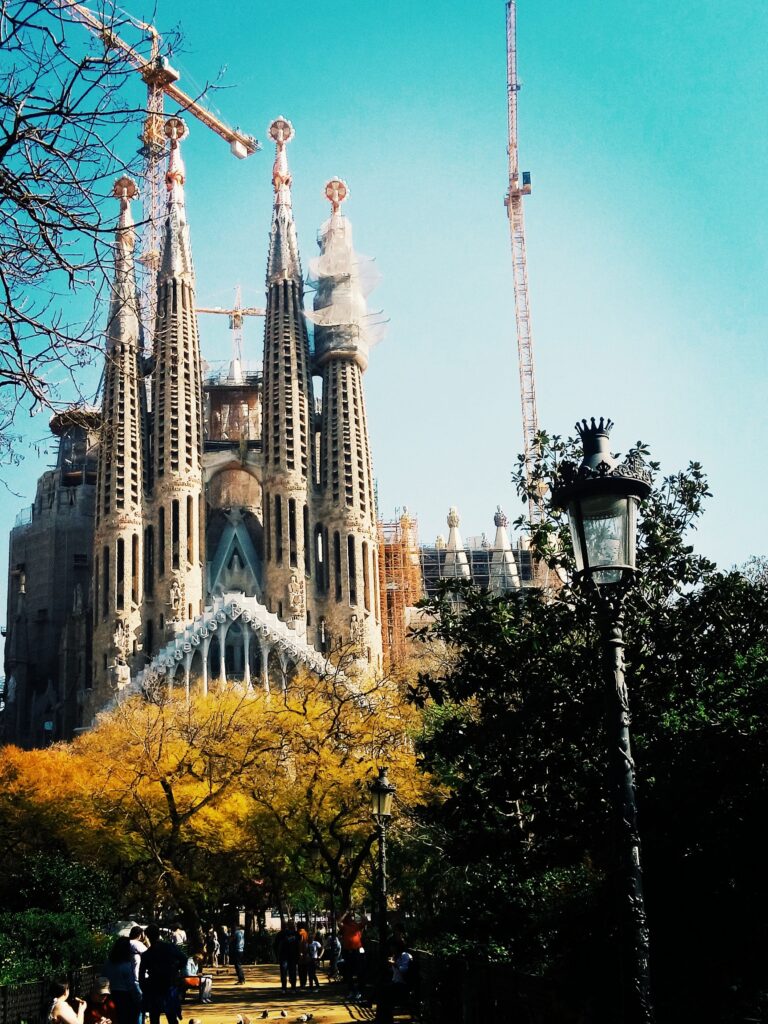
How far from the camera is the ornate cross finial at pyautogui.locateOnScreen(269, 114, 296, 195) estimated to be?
232 feet

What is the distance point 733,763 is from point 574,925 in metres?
2.26

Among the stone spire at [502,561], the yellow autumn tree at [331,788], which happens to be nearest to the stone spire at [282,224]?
the stone spire at [502,561]

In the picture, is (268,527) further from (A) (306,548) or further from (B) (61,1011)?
(B) (61,1011)

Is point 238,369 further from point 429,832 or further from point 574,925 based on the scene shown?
point 574,925

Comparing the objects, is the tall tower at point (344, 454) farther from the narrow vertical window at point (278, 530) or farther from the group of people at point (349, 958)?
the group of people at point (349, 958)

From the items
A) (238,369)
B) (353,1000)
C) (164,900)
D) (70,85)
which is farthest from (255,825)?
(238,369)

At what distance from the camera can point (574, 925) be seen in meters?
11.8

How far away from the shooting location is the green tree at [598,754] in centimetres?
1164

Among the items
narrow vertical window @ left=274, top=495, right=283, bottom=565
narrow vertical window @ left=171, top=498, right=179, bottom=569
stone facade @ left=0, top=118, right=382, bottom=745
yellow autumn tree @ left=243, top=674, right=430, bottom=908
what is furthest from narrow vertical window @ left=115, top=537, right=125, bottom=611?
yellow autumn tree @ left=243, top=674, right=430, bottom=908

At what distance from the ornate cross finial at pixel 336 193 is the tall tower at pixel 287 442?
3.88 m

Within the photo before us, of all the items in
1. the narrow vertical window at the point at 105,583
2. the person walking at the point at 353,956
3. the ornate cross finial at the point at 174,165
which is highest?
the ornate cross finial at the point at 174,165

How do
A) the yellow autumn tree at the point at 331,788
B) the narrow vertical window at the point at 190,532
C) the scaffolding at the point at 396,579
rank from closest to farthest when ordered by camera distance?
the yellow autumn tree at the point at 331,788 < the narrow vertical window at the point at 190,532 < the scaffolding at the point at 396,579

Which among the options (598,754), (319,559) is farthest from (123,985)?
(319,559)

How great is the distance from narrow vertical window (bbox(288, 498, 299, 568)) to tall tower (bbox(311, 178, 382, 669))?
1.58m
